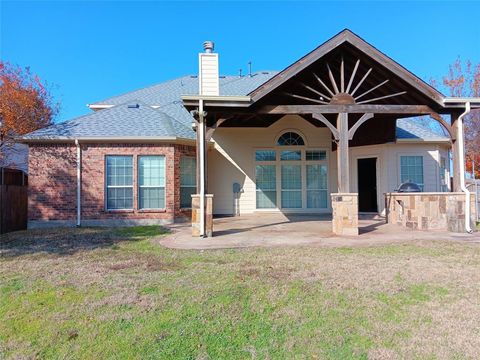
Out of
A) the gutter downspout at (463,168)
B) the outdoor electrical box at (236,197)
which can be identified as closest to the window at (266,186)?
the outdoor electrical box at (236,197)

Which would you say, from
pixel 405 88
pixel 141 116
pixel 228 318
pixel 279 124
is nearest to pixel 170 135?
pixel 141 116

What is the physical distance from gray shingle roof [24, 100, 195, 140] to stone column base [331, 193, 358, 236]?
19.4 feet

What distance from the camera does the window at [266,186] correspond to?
543 inches

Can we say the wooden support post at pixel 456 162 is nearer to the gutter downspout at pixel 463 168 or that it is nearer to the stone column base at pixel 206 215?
the gutter downspout at pixel 463 168

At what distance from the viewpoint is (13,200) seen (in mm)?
10961

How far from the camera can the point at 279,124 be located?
13.9 meters

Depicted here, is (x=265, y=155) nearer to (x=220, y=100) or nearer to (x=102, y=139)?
(x=220, y=100)

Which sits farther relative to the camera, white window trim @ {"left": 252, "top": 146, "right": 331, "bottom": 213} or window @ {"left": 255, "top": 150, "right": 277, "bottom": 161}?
window @ {"left": 255, "top": 150, "right": 277, "bottom": 161}

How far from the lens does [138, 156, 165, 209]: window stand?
11656 mm

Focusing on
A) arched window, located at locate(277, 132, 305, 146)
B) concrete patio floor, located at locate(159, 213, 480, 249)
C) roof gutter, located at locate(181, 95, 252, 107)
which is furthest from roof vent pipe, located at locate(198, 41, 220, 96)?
arched window, located at locate(277, 132, 305, 146)

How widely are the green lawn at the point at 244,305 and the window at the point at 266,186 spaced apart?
7072 millimetres

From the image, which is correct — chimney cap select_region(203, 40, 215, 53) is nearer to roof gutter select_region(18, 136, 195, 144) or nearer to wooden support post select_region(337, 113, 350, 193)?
roof gutter select_region(18, 136, 195, 144)

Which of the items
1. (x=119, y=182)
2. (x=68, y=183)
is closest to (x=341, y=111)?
(x=119, y=182)

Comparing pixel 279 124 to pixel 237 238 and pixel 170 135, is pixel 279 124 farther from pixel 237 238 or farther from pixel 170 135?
pixel 237 238
